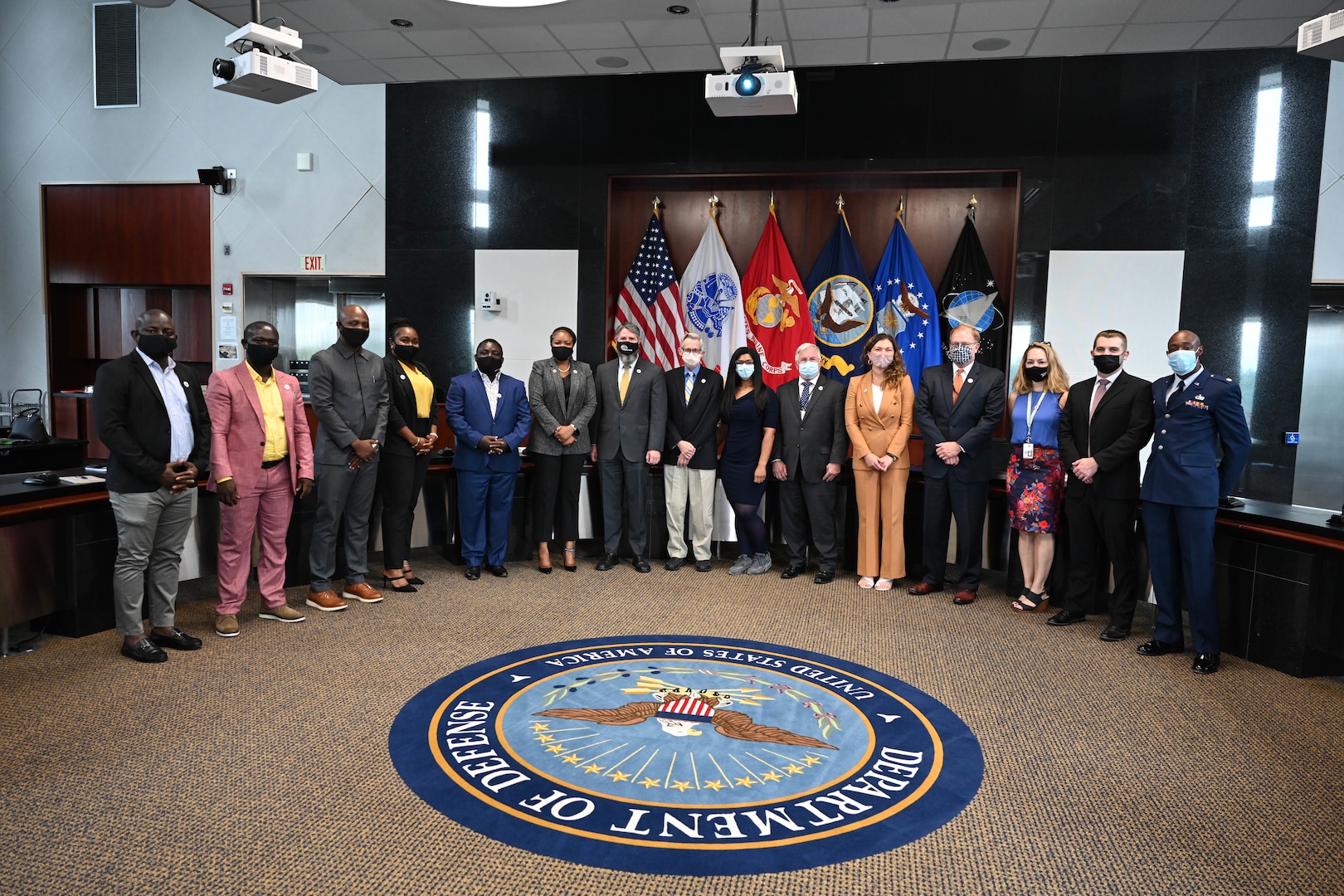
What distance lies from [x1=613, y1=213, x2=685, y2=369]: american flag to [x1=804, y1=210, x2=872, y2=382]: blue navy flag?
116 centimetres

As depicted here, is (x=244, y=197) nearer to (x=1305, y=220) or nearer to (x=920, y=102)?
(x=920, y=102)

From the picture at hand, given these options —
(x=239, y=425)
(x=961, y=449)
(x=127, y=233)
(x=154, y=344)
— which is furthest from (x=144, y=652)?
(x=127, y=233)

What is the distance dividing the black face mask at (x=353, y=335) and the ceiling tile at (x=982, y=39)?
14.5ft

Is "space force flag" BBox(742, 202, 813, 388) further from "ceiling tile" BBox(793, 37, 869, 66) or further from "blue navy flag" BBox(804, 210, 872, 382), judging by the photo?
"ceiling tile" BBox(793, 37, 869, 66)

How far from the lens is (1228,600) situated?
4.34m

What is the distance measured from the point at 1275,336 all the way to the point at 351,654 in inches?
257

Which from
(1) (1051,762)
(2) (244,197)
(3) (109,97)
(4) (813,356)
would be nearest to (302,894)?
(1) (1051,762)

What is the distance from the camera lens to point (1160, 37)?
584 cm

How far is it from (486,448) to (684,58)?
11.3ft

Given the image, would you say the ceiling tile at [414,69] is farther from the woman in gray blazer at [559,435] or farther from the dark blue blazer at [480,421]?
the dark blue blazer at [480,421]

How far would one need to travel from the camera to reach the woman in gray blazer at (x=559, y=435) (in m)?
5.62

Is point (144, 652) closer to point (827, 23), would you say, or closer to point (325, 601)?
point (325, 601)

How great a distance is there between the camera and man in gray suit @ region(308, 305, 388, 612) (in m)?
4.73

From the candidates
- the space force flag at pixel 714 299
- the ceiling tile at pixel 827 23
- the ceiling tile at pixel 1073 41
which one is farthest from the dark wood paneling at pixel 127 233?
Result: the ceiling tile at pixel 1073 41
